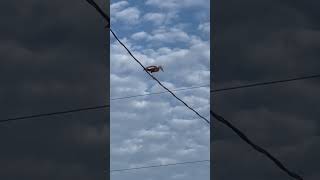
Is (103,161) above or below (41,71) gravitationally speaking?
below

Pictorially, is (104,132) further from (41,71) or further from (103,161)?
(41,71)

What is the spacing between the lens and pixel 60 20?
8.12 meters
